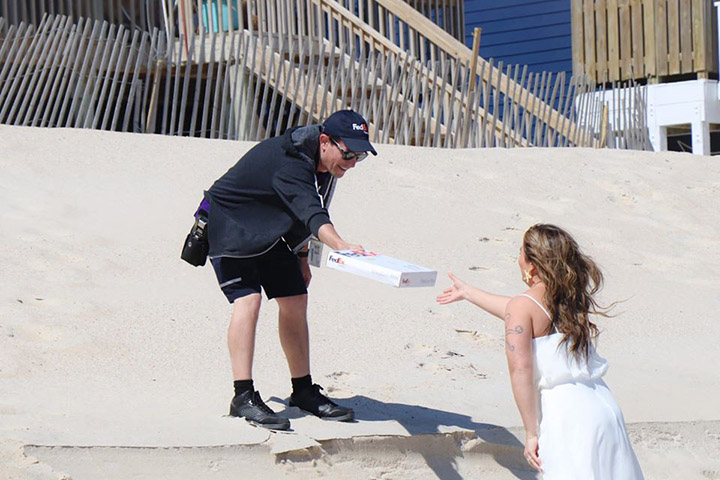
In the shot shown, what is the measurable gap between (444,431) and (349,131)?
145cm

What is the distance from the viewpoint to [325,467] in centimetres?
482

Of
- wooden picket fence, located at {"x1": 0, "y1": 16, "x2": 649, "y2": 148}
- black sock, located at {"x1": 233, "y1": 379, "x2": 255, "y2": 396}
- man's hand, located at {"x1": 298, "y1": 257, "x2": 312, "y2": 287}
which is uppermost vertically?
wooden picket fence, located at {"x1": 0, "y1": 16, "x2": 649, "y2": 148}

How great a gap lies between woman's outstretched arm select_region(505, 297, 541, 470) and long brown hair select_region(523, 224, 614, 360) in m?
0.10

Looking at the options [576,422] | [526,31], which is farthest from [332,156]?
[526,31]

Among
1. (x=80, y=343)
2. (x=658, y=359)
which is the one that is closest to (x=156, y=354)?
(x=80, y=343)

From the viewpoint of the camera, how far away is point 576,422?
3.76 m

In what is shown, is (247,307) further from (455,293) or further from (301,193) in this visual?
(455,293)

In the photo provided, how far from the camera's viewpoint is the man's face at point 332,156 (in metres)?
→ 4.76

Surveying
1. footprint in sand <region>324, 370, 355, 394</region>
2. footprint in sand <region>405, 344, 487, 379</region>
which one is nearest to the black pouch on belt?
footprint in sand <region>324, 370, 355, 394</region>

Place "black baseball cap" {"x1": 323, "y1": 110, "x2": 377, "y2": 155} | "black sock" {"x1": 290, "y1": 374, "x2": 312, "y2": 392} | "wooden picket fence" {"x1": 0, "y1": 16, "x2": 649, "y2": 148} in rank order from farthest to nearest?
"wooden picket fence" {"x1": 0, "y1": 16, "x2": 649, "y2": 148} < "black sock" {"x1": 290, "y1": 374, "x2": 312, "y2": 392} < "black baseball cap" {"x1": 323, "y1": 110, "x2": 377, "y2": 155}

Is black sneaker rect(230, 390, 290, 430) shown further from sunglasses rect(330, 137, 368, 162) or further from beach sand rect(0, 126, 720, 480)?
sunglasses rect(330, 137, 368, 162)

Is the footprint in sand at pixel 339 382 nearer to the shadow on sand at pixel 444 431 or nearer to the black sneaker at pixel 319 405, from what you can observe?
the shadow on sand at pixel 444 431

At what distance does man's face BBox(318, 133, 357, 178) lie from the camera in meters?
4.76

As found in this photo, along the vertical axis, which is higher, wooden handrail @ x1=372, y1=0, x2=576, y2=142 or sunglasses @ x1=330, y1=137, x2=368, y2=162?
wooden handrail @ x1=372, y1=0, x2=576, y2=142
